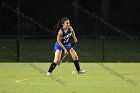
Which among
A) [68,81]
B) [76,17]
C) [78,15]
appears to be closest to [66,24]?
[68,81]

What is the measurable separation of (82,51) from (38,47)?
2264 mm

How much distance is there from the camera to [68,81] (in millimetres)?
16688

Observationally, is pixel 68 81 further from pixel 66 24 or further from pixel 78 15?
pixel 78 15

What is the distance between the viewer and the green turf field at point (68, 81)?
14523 millimetres

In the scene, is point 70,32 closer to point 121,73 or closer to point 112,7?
point 121,73

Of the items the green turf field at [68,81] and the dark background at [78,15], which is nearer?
the green turf field at [68,81]

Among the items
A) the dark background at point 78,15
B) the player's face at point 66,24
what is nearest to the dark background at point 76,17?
the dark background at point 78,15

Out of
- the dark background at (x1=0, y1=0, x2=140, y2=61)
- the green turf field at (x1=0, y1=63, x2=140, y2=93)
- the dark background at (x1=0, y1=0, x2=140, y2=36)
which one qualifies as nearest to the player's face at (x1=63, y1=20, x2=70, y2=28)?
the green turf field at (x1=0, y1=63, x2=140, y2=93)

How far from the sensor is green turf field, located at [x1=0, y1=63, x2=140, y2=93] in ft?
47.6

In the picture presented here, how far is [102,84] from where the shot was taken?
1590 centimetres

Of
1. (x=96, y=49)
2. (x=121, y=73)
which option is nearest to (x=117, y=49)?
(x=96, y=49)

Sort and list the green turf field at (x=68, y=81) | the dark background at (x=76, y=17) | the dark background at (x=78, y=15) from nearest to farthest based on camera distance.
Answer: the green turf field at (x=68, y=81) < the dark background at (x=76, y=17) < the dark background at (x=78, y=15)

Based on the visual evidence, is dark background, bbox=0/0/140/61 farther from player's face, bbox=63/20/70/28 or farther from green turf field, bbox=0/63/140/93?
player's face, bbox=63/20/70/28

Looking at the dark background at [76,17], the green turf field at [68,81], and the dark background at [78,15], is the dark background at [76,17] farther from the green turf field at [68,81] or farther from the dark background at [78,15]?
the green turf field at [68,81]
